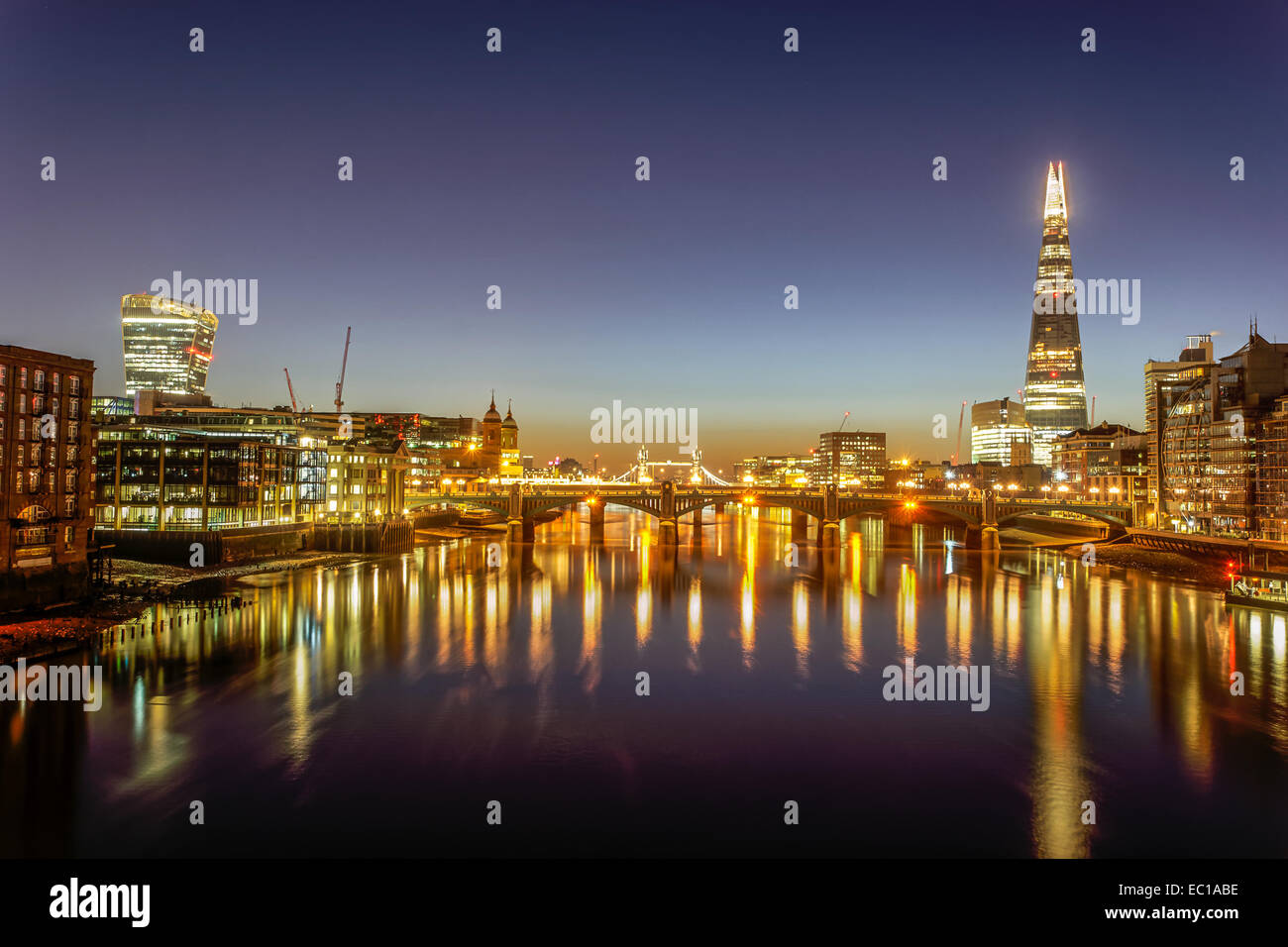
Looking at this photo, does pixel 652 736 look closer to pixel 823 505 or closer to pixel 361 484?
pixel 823 505

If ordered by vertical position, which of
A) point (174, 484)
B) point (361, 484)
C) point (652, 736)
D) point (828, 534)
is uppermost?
point (174, 484)

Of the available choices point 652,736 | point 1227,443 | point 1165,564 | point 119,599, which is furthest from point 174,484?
point 1227,443

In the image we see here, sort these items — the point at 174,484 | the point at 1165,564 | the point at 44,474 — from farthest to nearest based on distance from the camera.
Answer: the point at 1165,564
the point at 174,484
the point at 44,474

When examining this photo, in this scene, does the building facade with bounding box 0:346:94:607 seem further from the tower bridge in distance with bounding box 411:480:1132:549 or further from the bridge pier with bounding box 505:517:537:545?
the bridge pier with bounding box 505:517:537:545

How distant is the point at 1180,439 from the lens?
81812 mm

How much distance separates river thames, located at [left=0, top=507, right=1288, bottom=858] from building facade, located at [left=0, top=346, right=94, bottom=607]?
258 inches

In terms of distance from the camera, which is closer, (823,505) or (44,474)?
(44,474)

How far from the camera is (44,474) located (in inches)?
1672

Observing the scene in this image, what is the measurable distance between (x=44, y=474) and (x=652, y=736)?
40969mm

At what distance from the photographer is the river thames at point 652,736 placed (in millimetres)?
18828

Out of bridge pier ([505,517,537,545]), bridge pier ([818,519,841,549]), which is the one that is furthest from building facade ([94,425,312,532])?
bridge pier ([818,519,841,549])

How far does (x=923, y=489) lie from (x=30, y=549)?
16860cm

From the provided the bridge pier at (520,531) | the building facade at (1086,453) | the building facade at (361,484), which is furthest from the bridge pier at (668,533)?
the building facade at (1086,453)
